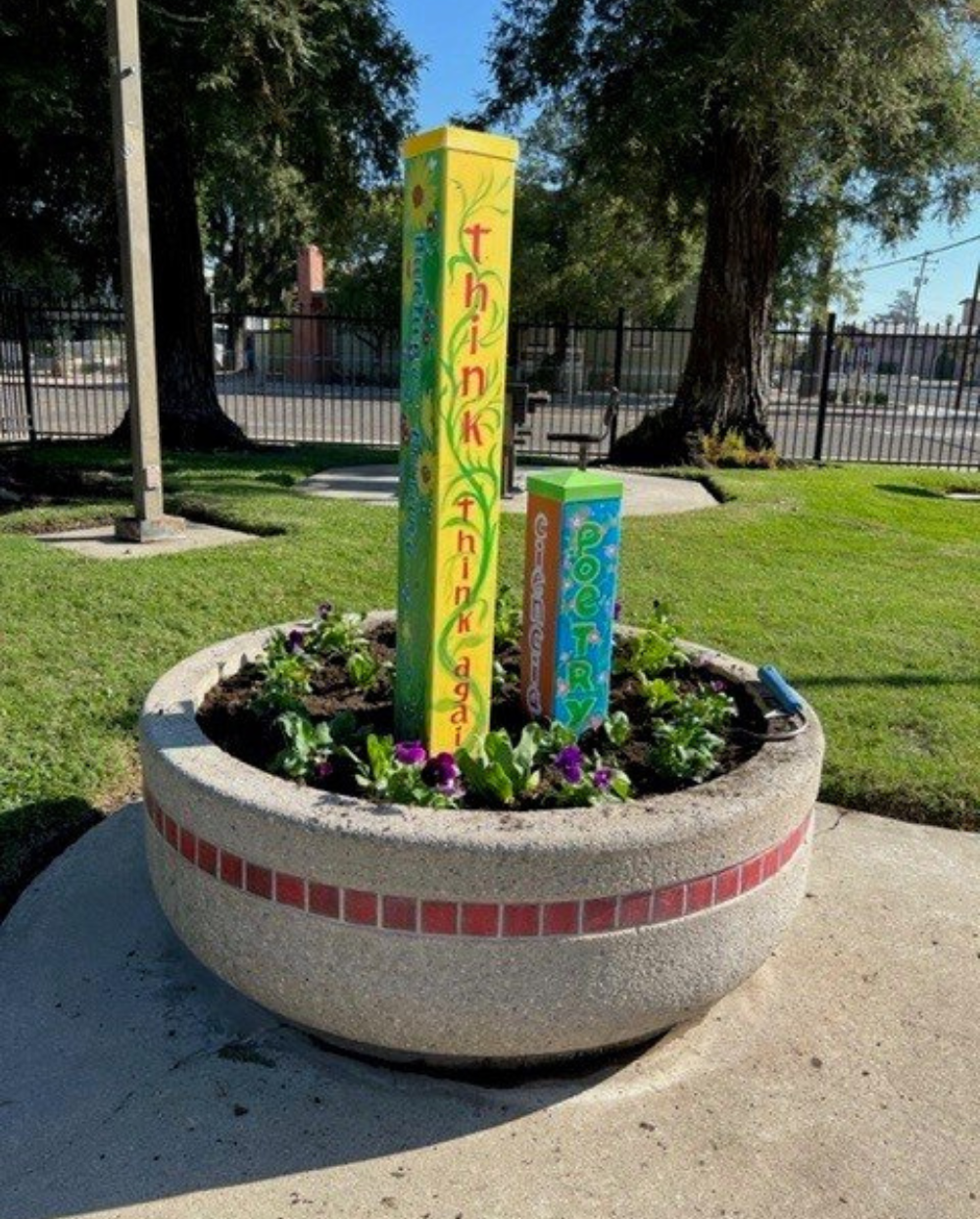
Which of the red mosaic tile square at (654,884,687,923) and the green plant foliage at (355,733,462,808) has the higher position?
the green plant foliage at (355,733,462,808)

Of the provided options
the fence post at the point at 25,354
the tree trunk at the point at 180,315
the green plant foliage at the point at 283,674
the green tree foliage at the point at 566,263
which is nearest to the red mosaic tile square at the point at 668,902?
the green plant foliage at the point at 283,674

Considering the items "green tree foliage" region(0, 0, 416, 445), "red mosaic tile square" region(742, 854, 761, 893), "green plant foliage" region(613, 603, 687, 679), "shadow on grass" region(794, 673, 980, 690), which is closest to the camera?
"red mosaic tile square" region(742, 854, 761, 893)

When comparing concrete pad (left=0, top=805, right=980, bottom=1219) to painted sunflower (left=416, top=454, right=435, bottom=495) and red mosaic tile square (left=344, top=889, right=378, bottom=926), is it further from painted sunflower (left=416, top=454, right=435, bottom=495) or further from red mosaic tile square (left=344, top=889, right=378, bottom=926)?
painted sunflower (left=416, top=454, right=435, bottom=495)

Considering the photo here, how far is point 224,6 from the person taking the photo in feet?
29.1

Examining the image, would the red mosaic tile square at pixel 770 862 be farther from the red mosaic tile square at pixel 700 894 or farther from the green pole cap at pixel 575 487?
the green pole cap at pixel 575 487

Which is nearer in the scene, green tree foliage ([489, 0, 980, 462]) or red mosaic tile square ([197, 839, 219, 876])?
red mosaic tile square ([197, 839, 219, 876])

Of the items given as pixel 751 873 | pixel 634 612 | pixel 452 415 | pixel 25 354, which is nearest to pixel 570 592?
pixel 452 415

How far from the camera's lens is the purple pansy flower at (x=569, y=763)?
254cm

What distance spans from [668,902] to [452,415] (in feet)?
3.99

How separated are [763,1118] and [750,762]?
2.72 feet

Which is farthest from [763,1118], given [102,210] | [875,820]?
[102,210]

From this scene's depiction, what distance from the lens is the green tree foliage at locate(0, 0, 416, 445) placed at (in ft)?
28.9

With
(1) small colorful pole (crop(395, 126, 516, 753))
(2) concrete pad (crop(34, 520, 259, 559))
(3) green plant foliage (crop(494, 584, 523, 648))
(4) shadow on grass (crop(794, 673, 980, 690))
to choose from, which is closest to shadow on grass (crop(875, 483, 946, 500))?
(4) shadow on grass (crop(794, 673, 980, 690))

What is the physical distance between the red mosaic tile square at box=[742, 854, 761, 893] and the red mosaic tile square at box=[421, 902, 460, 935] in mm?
703
